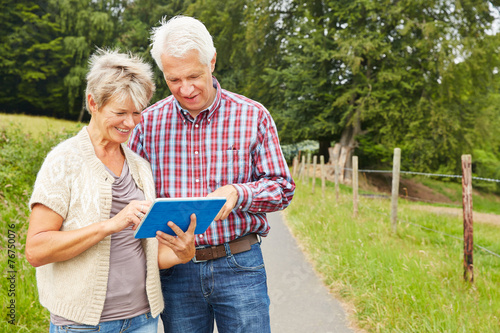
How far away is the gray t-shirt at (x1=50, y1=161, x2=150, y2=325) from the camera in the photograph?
1795 mm

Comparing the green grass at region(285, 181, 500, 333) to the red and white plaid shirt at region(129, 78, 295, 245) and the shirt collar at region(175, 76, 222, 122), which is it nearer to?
the red and white plaid shirt at region(129, 78, 295, 245)

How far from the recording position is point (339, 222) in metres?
7.66

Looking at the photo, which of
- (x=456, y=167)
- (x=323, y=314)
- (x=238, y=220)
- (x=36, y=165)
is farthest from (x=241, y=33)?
(x=238, y=220)

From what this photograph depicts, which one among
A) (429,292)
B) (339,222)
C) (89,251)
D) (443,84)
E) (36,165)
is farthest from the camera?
(443,84)

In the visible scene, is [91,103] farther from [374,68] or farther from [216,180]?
[374,68]

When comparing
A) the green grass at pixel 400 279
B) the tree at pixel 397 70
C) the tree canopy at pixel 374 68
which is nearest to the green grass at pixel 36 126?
the tree canopy at pixel 374 68

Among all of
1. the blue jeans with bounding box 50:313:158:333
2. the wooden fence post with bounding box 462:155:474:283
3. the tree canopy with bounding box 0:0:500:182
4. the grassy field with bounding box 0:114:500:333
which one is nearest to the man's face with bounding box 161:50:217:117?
the blue jeans with bounding box 50:313:158:333

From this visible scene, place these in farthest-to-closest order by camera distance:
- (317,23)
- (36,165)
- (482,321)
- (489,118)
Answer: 1. (317,23)
2. (489,118)
3. (36,165)
4. (482,321)

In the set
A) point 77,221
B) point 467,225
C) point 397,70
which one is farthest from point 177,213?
point 397,70

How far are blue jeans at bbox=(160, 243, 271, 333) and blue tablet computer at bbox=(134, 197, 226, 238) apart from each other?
A: 0.37 metres

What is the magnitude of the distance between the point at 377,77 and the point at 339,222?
14398mm

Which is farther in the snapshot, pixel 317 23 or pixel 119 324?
pixel 317 23

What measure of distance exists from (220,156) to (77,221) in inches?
27.4

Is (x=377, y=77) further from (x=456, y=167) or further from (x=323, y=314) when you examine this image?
(x=323, y=314)
